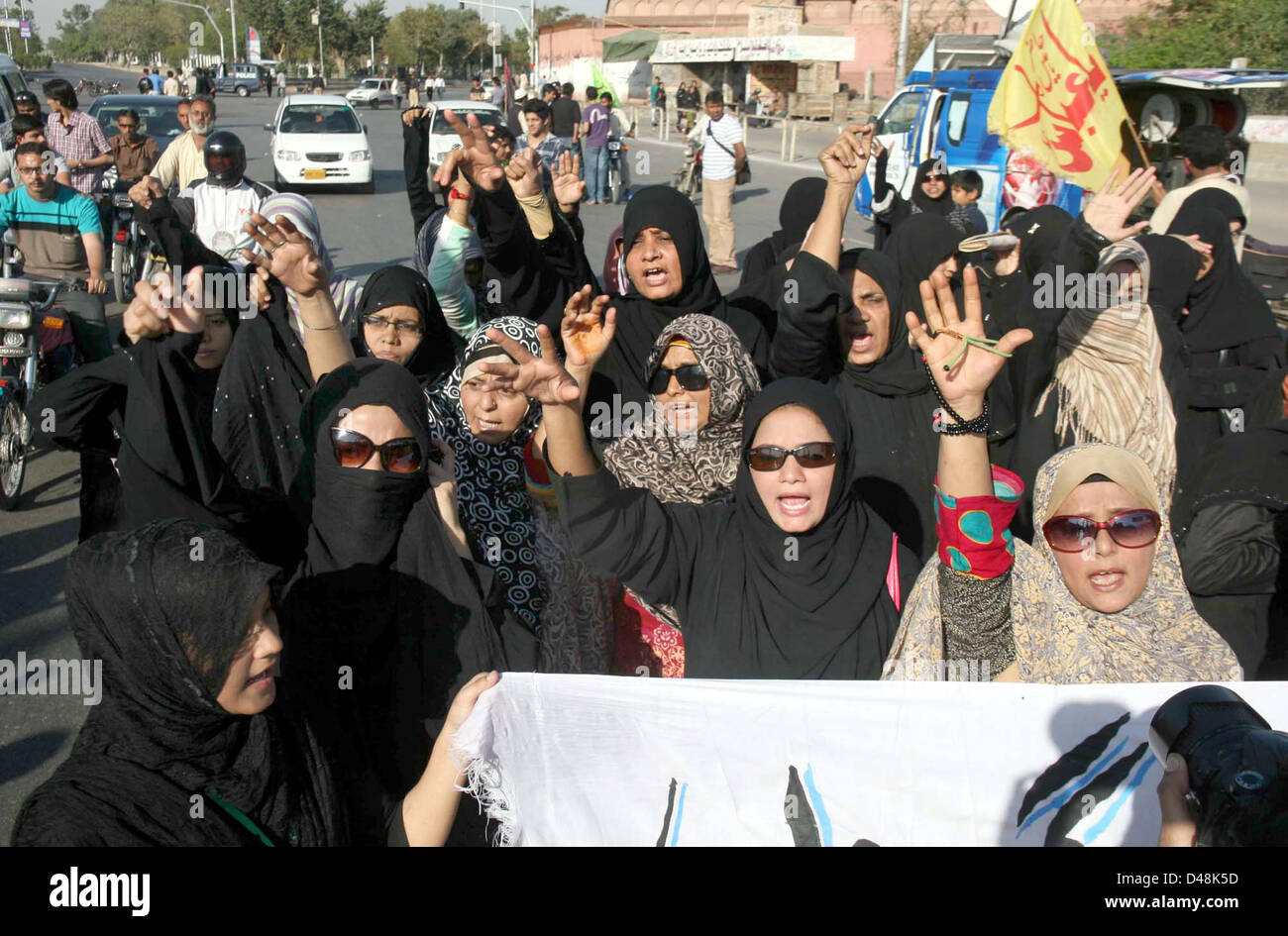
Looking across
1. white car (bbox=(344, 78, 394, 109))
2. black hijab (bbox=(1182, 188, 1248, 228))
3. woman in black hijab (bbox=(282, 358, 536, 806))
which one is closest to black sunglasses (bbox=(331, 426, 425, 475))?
woman in black hijab (bbox=(282, 358, 536, 806))

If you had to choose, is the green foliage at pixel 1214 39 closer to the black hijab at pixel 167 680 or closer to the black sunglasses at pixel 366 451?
the black sunglasses at pixel 366 451

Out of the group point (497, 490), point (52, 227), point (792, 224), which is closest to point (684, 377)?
point (497, 490)

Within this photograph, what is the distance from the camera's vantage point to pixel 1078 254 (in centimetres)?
357

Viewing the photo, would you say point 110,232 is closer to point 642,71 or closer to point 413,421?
point 413,421

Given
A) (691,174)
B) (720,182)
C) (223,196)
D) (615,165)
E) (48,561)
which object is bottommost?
(48,561)

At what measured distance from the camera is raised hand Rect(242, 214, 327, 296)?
326 centimetres

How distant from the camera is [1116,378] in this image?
342cm

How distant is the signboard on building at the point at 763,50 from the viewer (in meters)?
39.0

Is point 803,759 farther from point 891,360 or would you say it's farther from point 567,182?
point 567,182

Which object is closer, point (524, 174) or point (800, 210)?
point (524, 174)

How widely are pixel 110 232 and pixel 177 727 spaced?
1038cm

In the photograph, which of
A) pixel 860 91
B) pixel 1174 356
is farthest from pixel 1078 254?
pixel 860 91

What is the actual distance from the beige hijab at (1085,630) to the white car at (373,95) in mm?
53064

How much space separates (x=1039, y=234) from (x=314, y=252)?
3633mm
